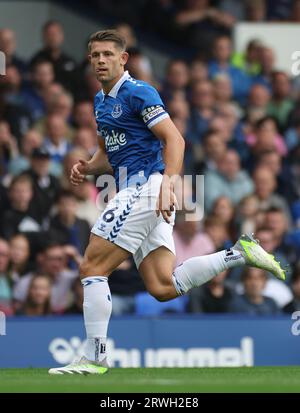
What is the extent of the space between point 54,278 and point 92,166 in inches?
142

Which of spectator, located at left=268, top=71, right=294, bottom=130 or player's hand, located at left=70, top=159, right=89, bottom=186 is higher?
spectator, located at left=268, top=71, right=294, bottom=130

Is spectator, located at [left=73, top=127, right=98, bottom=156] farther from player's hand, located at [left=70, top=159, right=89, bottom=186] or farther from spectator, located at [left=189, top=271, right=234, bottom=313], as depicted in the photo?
player's hand, located at [left=70, top=159, right=89, bottom=186]

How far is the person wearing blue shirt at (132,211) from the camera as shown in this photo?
927 centimetres

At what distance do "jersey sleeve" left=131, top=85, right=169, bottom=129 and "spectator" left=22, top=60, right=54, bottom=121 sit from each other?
6505mm

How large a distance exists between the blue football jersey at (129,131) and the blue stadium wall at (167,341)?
3.40 metres

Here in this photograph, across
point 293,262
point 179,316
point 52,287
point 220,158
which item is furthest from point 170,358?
point 220,158

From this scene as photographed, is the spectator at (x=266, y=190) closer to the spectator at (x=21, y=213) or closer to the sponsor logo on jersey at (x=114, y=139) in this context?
the spectator at (x=21, y=213)

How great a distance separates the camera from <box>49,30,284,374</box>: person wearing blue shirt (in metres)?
9.27

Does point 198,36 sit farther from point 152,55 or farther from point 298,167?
point 298,167

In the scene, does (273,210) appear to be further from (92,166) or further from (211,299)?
(92,166)

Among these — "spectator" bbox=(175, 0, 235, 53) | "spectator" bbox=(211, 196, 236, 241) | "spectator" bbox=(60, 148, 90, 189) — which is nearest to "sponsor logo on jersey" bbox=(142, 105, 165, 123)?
"spectator" bbox=(60, 148, 90, 189)

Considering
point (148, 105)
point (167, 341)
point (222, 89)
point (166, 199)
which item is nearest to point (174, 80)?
point (222, 89)

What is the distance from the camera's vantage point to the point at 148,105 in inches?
366

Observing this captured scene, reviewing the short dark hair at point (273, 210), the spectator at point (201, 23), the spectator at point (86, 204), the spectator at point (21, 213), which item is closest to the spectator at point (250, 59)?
the spectator at point (201, 23)
